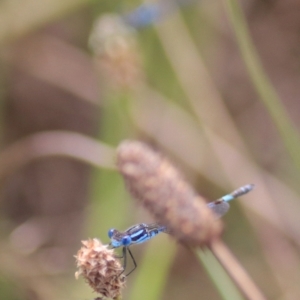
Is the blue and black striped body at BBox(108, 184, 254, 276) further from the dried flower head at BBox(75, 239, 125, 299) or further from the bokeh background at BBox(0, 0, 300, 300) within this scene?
the bokeh background at BBox(0, 0, 300, 300)

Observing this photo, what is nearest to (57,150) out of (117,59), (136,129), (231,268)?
(136,129)

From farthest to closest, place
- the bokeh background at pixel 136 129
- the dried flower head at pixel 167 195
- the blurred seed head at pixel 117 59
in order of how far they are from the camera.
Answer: the bokeh background at pixel 136 129 < the blurred seed head at pixel 117 59 < the dried flower head at pixel 167 195

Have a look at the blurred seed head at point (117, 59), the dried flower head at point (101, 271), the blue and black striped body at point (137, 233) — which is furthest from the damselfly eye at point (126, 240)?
the blurred seed head at point (117, 59)

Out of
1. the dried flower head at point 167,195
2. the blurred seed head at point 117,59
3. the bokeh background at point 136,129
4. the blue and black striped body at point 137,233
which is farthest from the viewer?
the bokeh background at point 136,129

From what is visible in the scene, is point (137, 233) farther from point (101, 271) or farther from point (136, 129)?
point (136, 129)

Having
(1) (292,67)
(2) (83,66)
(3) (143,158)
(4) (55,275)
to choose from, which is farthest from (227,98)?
(3) (143,158)

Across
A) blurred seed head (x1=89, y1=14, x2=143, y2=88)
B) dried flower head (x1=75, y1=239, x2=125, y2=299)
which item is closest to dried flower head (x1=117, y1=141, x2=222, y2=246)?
dried flower head (x1=75, y1=239, x2=125, y2=299)

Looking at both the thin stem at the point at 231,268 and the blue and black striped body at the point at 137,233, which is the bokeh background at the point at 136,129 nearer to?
the blue and black striped body at the point at 137,233
